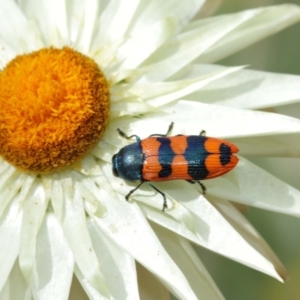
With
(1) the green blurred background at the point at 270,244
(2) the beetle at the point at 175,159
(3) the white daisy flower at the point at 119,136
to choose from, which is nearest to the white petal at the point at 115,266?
(3) the white daisy flower at the point at 119,136

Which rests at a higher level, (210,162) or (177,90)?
(177,90)

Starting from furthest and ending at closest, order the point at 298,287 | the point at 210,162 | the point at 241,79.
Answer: the point at 298,287
the point at 241,79
the point at 210,162

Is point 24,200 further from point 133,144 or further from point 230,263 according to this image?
point 230,263

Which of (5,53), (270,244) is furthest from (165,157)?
(270,244)

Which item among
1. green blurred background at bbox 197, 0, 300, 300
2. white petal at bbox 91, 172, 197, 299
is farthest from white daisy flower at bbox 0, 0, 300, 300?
green blurred background at bbox 197, 0, 300, 300

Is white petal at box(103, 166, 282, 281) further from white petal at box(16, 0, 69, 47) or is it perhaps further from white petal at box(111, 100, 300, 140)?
white petal at box(16, 0, 69, 47)

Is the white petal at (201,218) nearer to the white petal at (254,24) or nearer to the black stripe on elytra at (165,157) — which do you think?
the black stripe on elytra at (165,157)

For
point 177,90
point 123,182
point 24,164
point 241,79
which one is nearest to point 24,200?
point 24,164

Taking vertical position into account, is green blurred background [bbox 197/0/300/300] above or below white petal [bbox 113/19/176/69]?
below
